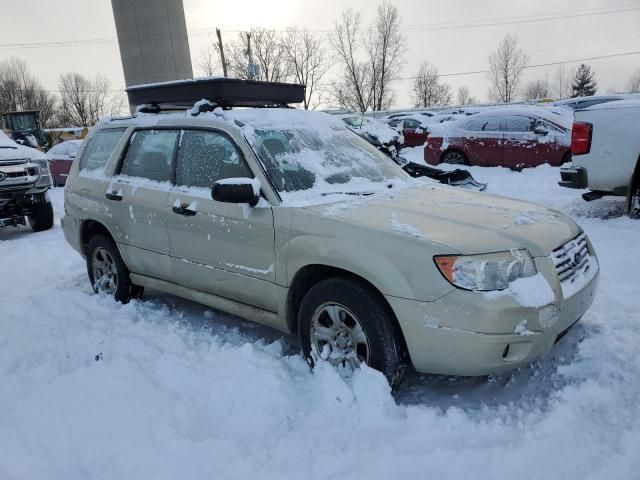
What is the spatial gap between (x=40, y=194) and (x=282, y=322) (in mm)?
7116

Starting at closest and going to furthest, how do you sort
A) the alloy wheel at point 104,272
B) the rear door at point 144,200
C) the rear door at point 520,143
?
the rear door at point 144,200
the alloy wheel at point 104,272
the rear door at point 520,143

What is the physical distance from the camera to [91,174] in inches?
185

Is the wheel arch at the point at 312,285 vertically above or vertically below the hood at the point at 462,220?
below

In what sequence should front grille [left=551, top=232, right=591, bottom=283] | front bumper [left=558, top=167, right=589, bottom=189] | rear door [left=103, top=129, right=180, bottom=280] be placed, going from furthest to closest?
front bumper [left=558, top=167, right=589, bottom=189], rear door [left=103, top=129, right=180, bottom=280], front grille [left=551, top=232, right=591, bottom=283]

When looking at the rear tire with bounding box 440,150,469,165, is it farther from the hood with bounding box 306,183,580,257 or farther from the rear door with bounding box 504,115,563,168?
the hood with bounding box 306,183,580,257

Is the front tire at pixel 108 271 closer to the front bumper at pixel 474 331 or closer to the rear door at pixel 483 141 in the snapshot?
the front bumper at pixel 474 331

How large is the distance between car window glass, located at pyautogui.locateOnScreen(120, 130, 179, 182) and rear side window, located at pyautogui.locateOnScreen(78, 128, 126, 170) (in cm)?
30

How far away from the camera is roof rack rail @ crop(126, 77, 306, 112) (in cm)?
383

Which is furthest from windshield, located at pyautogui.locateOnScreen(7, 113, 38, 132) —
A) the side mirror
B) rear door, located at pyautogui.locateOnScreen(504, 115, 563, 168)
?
the side mirror

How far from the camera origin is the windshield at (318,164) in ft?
11.0

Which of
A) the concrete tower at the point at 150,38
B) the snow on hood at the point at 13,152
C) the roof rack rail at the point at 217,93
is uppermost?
the concrete tower at the point at 150,38

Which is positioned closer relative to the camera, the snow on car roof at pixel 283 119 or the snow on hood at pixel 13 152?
the snow on car roof at pixel 283 119

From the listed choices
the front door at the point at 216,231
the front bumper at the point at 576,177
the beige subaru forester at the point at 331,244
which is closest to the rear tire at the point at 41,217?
the beige subaru forester at the point at 331,244

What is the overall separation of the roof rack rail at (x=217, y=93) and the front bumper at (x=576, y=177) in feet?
13.1
